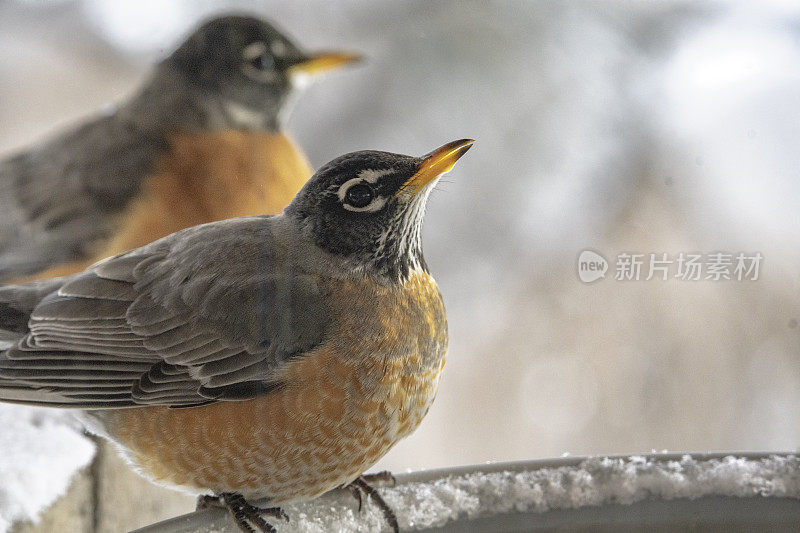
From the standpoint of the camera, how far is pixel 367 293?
1.08 metres

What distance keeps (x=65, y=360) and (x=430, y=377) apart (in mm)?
476

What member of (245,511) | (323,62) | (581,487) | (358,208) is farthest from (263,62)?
(581,487)

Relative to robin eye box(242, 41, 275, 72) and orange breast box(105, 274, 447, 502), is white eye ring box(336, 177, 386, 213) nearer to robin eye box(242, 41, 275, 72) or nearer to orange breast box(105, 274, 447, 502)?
orange breast box(105, 274, 447, 502)

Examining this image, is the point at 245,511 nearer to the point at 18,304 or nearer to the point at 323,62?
the point at 18,304

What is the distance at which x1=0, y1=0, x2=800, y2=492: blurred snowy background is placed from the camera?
129 cm

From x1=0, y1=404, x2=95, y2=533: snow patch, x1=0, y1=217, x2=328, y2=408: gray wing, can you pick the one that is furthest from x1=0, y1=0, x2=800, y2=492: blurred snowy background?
x1=0, y1=404, x2=95, y2=533: snow patch

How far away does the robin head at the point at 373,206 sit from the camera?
95 cm

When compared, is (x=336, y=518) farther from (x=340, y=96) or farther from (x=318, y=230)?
(x=340, y=96)

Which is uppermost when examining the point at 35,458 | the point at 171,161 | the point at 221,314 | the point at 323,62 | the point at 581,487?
the point at 323,62

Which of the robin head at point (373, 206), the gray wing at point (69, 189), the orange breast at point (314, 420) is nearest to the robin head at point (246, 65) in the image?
the gray wing at point (69, 189)

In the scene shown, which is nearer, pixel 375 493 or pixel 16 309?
pixel 375 493

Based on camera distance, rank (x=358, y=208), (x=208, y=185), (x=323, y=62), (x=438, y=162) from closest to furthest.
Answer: (x=438, y=162)
(x=358, y=208)
(x=323, y=62)
(x=208, y=185)

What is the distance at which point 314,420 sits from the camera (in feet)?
3.36

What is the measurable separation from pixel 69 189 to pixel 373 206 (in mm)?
1007
